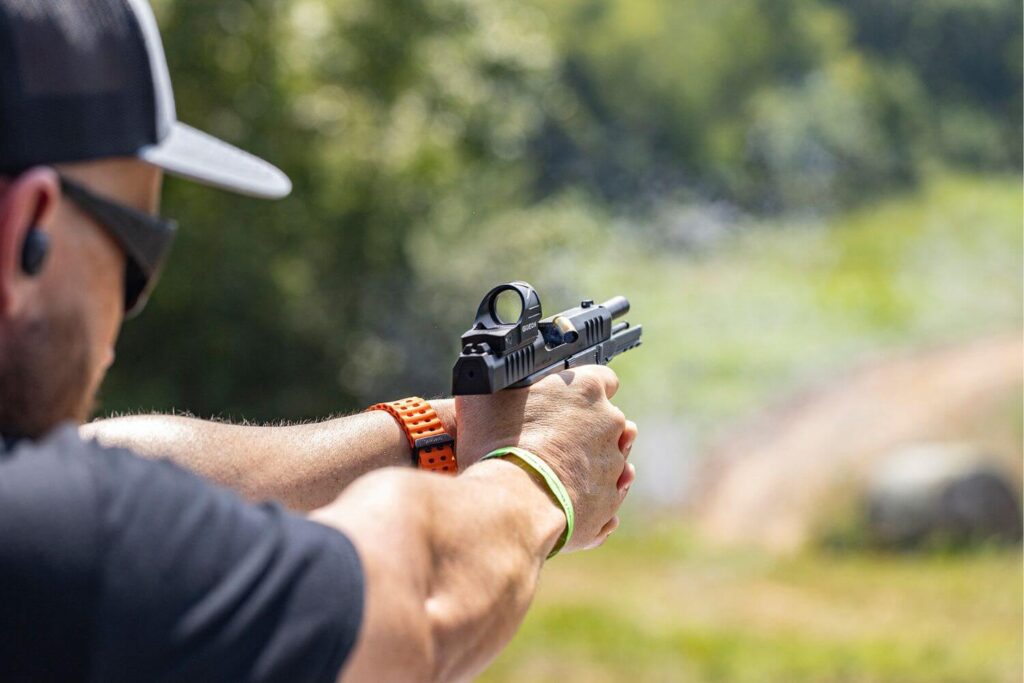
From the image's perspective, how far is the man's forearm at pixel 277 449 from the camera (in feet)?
6.03

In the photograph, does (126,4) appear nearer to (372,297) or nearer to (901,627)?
(901,627)

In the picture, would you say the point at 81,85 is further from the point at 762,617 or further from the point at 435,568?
the point at 762,617

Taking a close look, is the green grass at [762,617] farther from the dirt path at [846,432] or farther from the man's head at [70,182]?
the man's head at [70,182]

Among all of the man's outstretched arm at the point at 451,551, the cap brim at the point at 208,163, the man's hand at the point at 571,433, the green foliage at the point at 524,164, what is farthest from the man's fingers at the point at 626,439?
the green foliage at the point at 524,164

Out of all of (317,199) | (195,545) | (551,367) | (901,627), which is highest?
(317,199)

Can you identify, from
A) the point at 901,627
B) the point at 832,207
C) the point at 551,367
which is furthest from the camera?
the point at 832,207

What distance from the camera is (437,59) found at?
410 inches

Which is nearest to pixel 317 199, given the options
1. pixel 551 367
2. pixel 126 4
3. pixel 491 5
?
pixel 491 5

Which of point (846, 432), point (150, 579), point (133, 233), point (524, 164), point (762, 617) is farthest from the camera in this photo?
point (524, 164)

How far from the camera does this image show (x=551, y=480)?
159 cm

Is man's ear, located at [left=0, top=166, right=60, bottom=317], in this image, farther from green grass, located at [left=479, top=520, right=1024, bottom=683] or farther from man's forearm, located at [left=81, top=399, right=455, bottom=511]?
green grass, located at [left=479, top=520, right=1024, bottom=683]

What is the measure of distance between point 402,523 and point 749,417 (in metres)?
9.10

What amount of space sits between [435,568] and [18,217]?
50 cm

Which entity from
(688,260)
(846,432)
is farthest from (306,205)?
(846,432)
